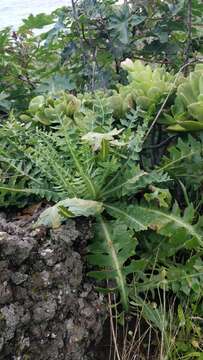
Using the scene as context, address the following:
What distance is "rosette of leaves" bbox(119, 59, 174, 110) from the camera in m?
1.82

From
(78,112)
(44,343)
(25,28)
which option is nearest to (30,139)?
(78,112)

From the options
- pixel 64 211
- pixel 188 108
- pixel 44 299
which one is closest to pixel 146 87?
pixel 188 108

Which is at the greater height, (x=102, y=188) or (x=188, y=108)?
(x=188, y=108)

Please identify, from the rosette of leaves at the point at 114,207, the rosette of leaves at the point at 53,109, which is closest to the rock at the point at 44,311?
the rosette of leaves at the point at 114,207

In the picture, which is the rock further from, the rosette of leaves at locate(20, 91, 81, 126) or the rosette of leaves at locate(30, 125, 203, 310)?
the rosette of leaves at locate(20, 91, 81, 126)

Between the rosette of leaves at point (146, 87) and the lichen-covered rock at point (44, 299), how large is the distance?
556 mm

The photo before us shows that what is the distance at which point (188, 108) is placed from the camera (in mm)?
1749

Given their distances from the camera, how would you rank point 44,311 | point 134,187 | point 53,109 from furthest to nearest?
point 53,109 < point 134,187 < point 44,311

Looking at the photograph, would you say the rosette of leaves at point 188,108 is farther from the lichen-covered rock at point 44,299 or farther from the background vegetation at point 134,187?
the lichen-covered rock at point 44,299

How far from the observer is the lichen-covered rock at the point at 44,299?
1.38 meters

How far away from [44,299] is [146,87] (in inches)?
32.8

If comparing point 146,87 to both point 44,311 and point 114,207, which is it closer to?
point 114,207

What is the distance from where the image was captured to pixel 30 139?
1.79m

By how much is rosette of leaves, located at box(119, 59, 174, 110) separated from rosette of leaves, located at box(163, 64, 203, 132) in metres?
0.06
